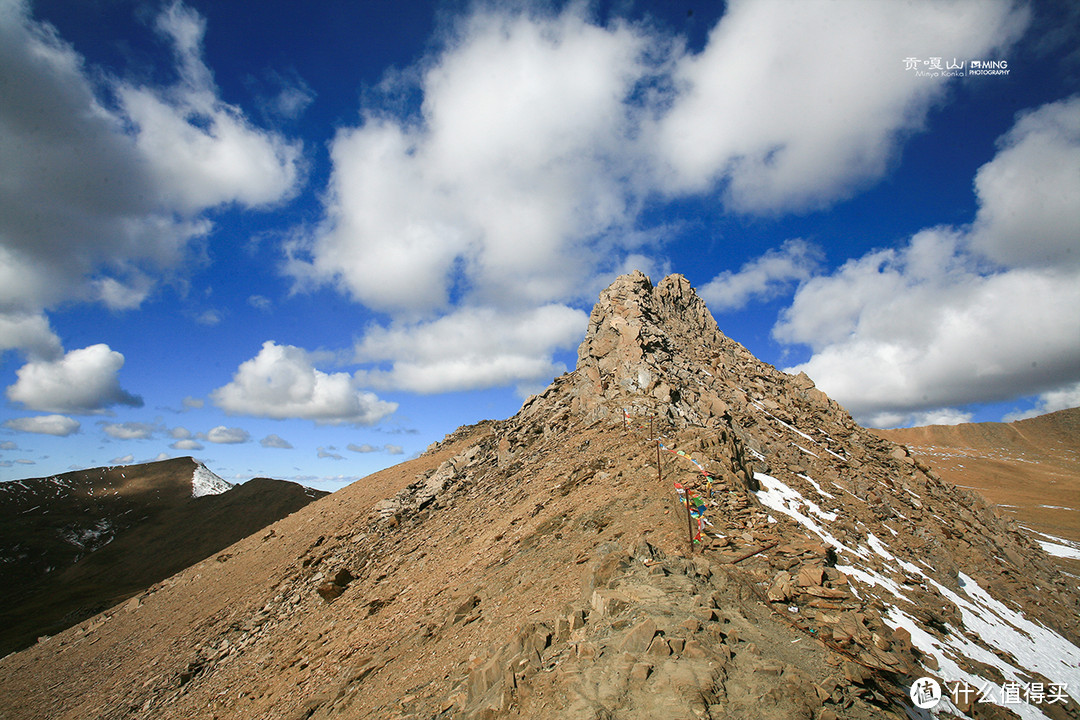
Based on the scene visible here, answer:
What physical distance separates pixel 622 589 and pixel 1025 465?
169 m

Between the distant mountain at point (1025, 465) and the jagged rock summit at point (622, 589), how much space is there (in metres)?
16.3

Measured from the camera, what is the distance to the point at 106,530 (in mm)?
70812

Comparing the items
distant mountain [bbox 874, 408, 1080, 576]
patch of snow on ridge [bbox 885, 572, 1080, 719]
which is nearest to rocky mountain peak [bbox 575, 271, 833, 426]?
patch of snow on ridge [bbox 885, 572, 1080, 719]

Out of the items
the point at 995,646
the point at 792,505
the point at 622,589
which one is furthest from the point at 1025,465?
the point at 622,589

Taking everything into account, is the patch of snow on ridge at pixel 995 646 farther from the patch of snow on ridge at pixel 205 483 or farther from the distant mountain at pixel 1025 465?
the patch of snow on ridge at pixel 205 483

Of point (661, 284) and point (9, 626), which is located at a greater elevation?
point (661, 284)

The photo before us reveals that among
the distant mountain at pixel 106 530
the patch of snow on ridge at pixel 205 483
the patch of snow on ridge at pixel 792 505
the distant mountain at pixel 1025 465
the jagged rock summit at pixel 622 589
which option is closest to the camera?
the jagged rock summit at pixel 622 589

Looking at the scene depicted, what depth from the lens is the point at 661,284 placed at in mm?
38562

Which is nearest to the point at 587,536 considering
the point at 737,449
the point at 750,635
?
the point at 750,635

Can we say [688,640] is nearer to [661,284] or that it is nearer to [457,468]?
[457,468]

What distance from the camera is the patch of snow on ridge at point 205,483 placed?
82.3 m

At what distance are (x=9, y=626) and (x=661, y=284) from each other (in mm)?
72423

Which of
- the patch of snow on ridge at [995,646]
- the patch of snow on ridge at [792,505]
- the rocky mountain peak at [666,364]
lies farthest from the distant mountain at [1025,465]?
the patch of snow on ridge at [792,505]

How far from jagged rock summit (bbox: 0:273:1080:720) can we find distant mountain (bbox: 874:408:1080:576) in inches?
643
